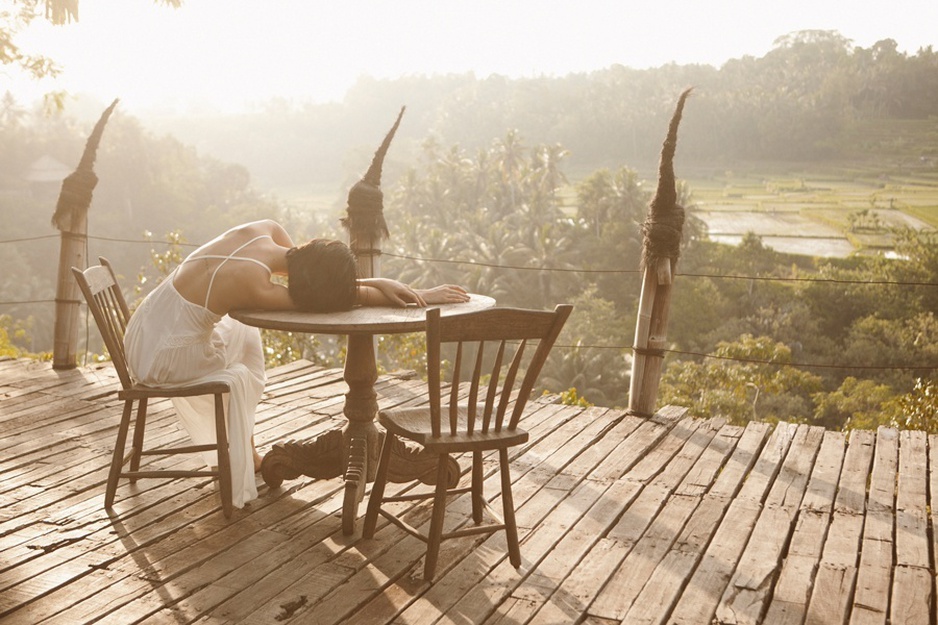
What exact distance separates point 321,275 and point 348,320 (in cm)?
27

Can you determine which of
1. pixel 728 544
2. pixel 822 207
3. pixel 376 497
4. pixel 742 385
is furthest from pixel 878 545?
pixel 822 207

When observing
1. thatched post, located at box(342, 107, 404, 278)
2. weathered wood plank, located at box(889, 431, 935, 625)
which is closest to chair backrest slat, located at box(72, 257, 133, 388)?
thatched post, located at box(342, 107, 404, 278)

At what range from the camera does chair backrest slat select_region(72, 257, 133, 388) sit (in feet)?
11.2

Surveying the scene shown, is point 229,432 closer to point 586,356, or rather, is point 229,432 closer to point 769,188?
point 586,356

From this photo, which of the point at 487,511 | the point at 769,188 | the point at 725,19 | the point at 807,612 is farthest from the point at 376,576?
the point at 725,19

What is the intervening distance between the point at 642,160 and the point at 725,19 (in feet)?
65.8

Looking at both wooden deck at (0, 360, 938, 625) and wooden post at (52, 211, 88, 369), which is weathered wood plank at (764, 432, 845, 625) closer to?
wooden deck at (0, 360, 938, 625)

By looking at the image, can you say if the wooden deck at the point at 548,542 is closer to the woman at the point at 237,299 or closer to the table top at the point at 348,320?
the woman at the point at 237,299

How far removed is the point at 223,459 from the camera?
3.34 m

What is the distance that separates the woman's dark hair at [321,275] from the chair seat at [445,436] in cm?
47

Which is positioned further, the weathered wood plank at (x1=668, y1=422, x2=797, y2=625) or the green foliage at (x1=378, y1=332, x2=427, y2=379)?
the green foliage at (x1=378, y1=332, x2=427, y2=379)

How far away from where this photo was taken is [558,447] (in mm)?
4328

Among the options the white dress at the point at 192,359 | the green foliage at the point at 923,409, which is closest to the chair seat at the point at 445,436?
the white dress at the point at 192,359

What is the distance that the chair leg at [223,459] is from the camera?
3.32 m
